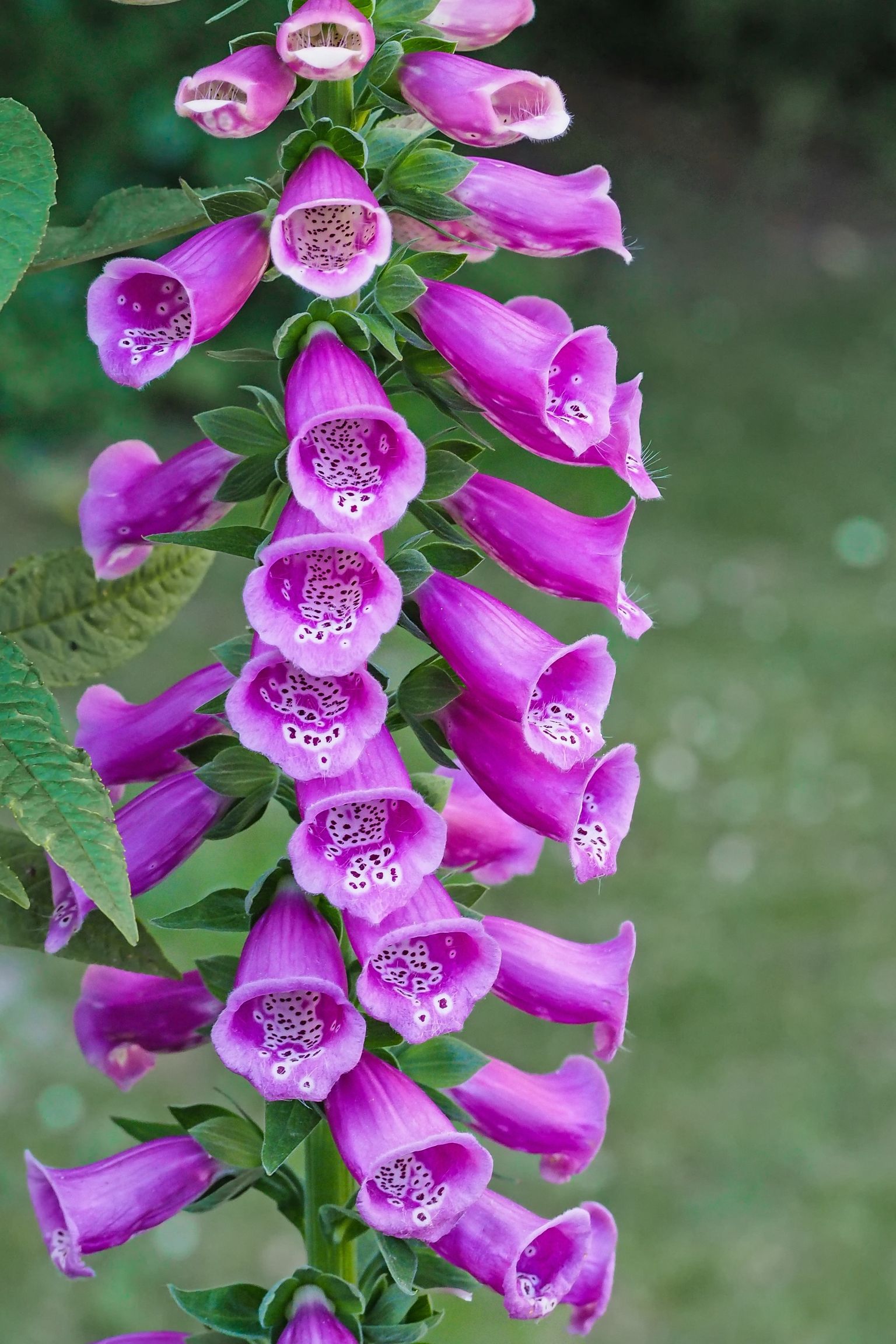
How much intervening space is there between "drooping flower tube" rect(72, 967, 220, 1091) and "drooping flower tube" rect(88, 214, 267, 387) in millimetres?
302

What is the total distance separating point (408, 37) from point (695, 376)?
545 centimetres

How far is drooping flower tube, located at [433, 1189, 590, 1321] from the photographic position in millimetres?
702

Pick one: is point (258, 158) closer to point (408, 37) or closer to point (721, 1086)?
point (721, 1086)

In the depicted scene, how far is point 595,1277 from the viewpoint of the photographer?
2.49 ft

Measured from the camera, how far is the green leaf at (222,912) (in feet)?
2.35

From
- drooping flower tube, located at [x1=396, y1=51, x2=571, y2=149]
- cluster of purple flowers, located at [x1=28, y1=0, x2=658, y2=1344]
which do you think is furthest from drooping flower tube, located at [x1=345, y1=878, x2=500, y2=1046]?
drooping flower tube, located at [x1=396, y1=51, x2=571, y2=149]

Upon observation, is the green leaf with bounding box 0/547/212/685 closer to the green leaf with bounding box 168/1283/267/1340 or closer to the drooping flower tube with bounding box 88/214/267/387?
the drooping flower tube with bounding box 88/214/267/387

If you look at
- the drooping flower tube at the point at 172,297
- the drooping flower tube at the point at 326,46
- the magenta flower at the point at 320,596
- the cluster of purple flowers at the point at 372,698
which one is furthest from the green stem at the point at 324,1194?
the drooping flower tube at the point at 326,46

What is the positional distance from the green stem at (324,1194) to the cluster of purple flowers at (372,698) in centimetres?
2

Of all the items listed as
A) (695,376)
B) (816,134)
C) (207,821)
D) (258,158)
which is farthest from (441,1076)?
(816,134)

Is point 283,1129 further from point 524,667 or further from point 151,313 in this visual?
point 151,313

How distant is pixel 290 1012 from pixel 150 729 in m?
0.17

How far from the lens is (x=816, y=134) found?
7871mm

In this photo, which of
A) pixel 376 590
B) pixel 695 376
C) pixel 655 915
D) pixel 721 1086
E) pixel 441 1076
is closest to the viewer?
pixel 376 590
